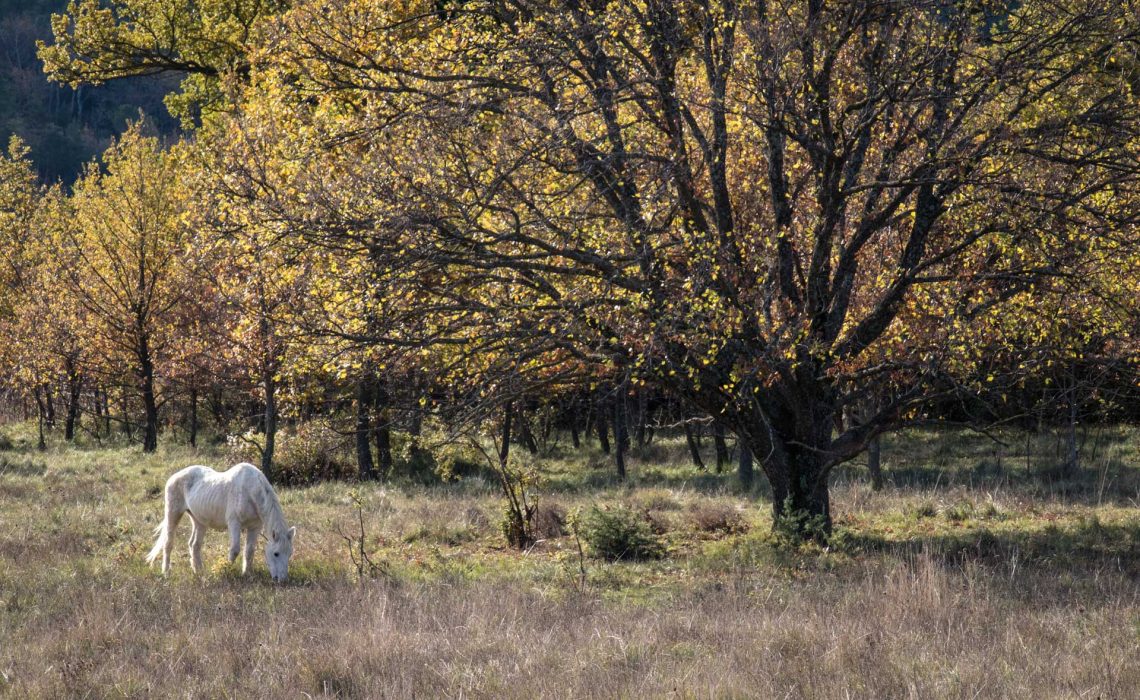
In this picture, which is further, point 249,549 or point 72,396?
point 72,396

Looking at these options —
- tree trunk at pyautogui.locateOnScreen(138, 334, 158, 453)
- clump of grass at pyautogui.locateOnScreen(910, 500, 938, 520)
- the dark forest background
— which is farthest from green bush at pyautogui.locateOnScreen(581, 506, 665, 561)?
the dark forest background

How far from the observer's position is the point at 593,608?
364 inches

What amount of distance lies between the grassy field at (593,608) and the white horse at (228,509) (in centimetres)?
34

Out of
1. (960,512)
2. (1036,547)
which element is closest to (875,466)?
(960,512)

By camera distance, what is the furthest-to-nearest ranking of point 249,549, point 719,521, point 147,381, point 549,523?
point 147,381, point 719,521, point 549,523, point 249,549

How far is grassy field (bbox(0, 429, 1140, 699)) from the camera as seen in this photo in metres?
6.57

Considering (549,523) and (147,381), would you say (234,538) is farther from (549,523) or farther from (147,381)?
(147,381)

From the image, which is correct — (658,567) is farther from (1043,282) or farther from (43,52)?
(43,52)

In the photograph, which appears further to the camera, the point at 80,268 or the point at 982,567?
the point at 80,268

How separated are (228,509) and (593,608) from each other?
4.74m

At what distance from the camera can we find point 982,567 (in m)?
10.1

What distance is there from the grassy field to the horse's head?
0.81 feet

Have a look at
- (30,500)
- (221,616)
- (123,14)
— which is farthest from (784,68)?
(123,14)

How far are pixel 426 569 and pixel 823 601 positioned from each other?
486cm
